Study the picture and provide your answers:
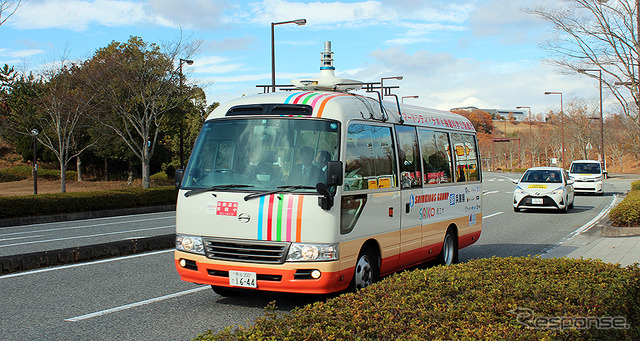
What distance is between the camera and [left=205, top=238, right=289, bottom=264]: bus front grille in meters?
6.40

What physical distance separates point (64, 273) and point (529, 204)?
1692cm

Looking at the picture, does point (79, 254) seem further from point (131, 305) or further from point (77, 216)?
point (77, 216)

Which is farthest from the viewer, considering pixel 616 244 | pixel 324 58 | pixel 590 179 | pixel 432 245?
pixel 590 179

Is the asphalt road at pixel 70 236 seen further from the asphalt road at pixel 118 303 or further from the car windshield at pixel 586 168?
the car windshield at pixel 586 168

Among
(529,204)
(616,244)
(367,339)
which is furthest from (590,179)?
(367,339)

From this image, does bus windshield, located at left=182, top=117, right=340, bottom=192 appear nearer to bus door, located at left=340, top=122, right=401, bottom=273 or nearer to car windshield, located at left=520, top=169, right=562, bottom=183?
bus door, located at left=340, top=122, right=401, bottom=273

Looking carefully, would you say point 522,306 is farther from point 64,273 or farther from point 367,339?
point 64,273

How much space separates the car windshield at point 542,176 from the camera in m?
22.4

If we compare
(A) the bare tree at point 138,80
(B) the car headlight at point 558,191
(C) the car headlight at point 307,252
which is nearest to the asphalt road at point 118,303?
(C) the car headlight at point 307,252

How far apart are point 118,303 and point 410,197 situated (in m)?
4.22

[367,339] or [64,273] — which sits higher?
[367,339]

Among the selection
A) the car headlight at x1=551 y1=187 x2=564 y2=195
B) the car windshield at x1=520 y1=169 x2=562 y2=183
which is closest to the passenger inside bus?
the car headlight at x1=551 y1=187 x2=564 y2=195

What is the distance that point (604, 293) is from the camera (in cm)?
468

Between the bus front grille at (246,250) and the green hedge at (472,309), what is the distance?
1.46 meters
